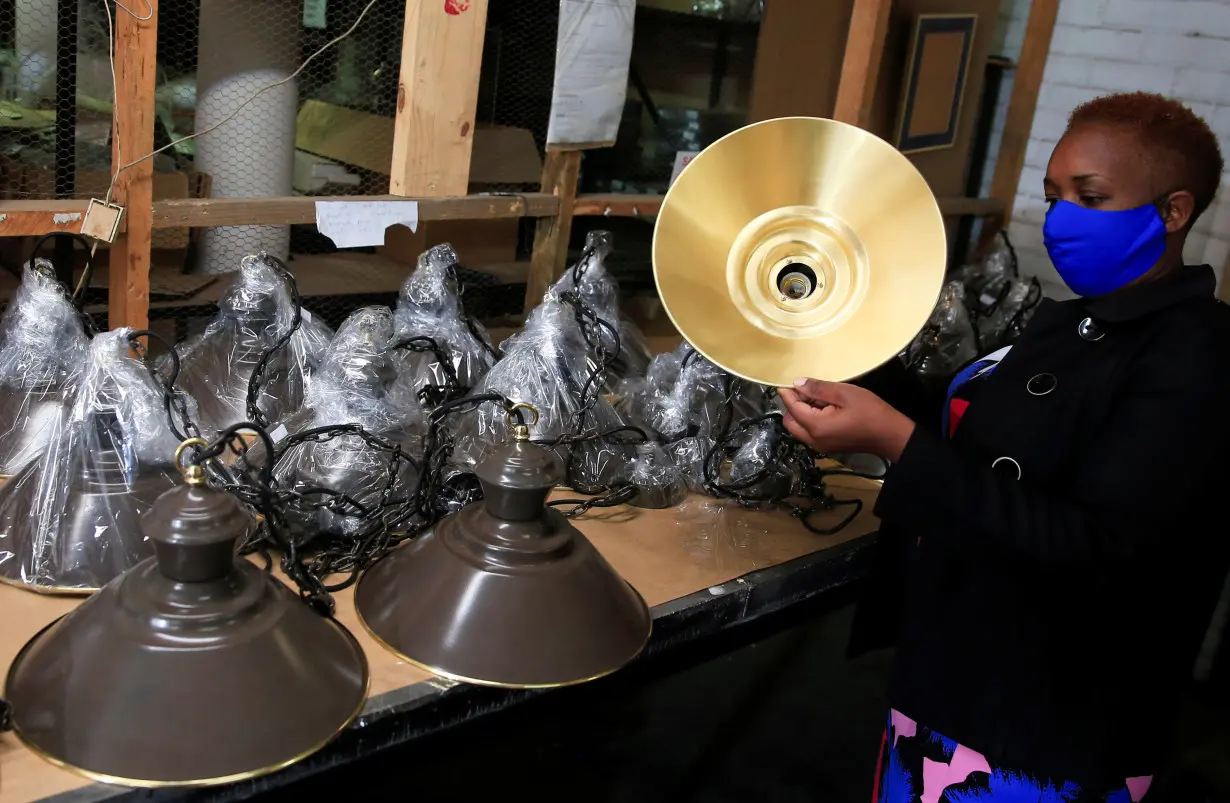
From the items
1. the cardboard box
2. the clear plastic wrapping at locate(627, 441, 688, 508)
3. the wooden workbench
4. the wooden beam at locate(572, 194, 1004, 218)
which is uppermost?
the cardboard box

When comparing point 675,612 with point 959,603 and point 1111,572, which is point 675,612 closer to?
point 959,603

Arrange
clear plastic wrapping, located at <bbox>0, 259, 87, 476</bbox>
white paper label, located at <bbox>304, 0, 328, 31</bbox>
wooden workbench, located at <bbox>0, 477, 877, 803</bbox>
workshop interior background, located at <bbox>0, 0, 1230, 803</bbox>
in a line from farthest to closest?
white paper label, located at <bbox>304, 0, 328, 31</bbox> → workshop interior background, located at <bbox>0, 0, 1230, 803</bbox> → clear plastic wrapping, located at <bbox>0, 259, 87, 476</bbox> → wooden workbench, located at <bbox>0, 477, 877, 803</bbox>

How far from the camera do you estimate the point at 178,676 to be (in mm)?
936

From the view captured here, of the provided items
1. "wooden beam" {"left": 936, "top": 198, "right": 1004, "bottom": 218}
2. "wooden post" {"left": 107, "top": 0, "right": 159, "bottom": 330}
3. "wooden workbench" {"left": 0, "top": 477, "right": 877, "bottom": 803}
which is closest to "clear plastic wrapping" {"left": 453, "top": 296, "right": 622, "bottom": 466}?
"wooden workbench" {"left": 0, "top": 477, "right": 877, "bottom": 803}

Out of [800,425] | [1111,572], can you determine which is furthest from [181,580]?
[1111,572]

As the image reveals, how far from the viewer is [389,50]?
245cm

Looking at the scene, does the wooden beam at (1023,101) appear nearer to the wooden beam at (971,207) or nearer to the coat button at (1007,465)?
the wooden beam at (971,207)

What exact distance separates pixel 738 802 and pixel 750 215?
4.87ft

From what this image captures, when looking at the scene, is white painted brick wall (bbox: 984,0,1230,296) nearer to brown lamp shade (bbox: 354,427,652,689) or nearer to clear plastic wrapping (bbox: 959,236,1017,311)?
clear plastic wrapping (bbox: 959,236,1017,311)

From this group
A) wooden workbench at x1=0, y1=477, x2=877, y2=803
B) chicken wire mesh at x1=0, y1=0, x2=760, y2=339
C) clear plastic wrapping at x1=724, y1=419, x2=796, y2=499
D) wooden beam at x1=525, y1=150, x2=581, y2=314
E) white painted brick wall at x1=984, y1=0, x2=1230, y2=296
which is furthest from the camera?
white painted brick wall at x1=984, y1=0, x2=1230, y2=296

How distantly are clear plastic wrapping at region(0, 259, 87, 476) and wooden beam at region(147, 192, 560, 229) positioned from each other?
0.88 ft

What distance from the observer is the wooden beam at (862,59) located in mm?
2662

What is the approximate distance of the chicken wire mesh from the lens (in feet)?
6.78

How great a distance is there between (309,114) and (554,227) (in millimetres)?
655
